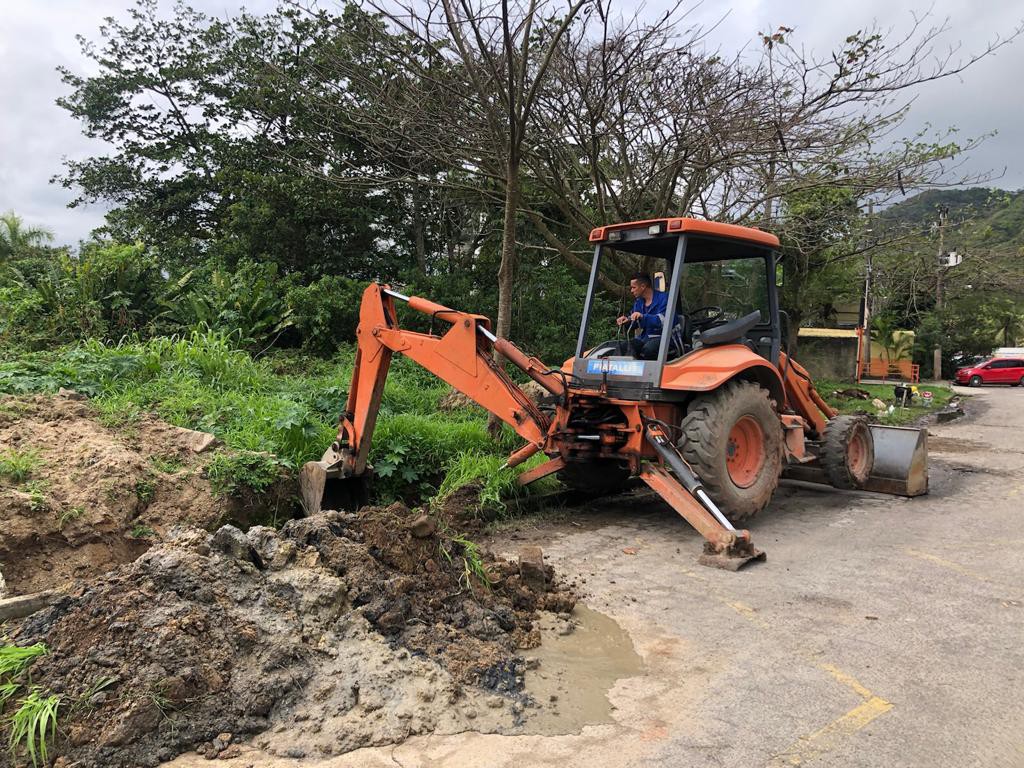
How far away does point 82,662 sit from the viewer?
113 inches

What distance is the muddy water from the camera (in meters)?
3.10

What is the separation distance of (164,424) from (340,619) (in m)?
3.61

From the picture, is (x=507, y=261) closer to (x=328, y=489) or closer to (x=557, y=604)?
(x=328, y=489)

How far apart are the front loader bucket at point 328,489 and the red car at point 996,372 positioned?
34.1 meters

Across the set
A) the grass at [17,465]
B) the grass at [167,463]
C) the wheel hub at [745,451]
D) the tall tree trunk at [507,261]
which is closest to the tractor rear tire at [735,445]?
the wheel hub at [745,451]

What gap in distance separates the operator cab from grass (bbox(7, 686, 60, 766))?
4349 millimetres

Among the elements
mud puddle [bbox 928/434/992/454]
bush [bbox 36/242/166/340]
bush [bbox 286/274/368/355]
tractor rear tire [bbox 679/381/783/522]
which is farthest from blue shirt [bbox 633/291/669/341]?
bush [bbox 36/242/166/340]

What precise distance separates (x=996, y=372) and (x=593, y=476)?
107ft

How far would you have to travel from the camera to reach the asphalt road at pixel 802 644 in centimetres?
286

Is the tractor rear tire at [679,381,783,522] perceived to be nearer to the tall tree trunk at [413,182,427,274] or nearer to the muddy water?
the muddy water

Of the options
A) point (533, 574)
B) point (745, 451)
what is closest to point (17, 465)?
point (533, 574)

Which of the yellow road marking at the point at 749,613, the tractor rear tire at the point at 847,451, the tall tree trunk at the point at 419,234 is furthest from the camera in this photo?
the tall tree trunk at the point at 419,234

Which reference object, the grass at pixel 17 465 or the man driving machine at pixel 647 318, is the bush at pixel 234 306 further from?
the man driving machine at pixel 647 318

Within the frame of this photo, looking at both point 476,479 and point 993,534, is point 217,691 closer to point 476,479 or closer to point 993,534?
point 476,479
